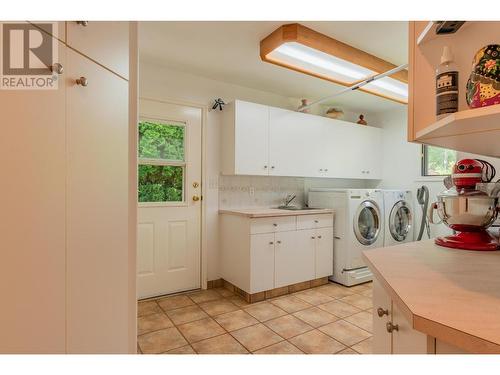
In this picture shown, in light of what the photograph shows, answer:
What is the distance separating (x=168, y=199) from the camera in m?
A: 3.02

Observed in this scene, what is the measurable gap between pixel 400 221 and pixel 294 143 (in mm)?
1853

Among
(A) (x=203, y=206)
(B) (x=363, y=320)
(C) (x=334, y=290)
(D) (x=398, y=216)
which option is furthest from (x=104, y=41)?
(D) (x=398, y=216)

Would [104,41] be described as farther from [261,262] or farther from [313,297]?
[313,297]

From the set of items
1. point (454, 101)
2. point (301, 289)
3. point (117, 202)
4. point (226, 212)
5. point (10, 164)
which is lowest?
point (301, 289)

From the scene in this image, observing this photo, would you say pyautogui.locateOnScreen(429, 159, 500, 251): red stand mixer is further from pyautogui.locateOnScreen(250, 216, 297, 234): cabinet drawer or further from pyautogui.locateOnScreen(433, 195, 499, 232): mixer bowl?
pyautogui.locateOnScreen(250, 216, 297, 234): cabinet drawer

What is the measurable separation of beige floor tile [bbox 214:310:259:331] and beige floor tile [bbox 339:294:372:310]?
1.03 metres

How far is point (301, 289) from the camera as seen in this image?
123 inches

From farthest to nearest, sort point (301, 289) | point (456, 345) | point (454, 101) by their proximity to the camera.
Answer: point (301, 289), point (454, 101), point (456, 345)

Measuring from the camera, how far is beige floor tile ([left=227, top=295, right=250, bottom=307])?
2.74 metres

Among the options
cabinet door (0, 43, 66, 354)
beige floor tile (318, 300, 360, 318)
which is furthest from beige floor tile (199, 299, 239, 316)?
cabinet door (0, 43, 66, 354)

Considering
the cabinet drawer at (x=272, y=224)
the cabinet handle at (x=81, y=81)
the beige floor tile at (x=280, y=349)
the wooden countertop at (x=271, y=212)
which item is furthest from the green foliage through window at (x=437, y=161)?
the cabinet handle at (x=81, y=81)

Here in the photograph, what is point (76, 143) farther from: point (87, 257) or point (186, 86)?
point (186, 86)

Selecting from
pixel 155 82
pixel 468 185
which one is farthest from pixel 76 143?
pixel 155 82

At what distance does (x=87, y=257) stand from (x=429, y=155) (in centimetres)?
420
